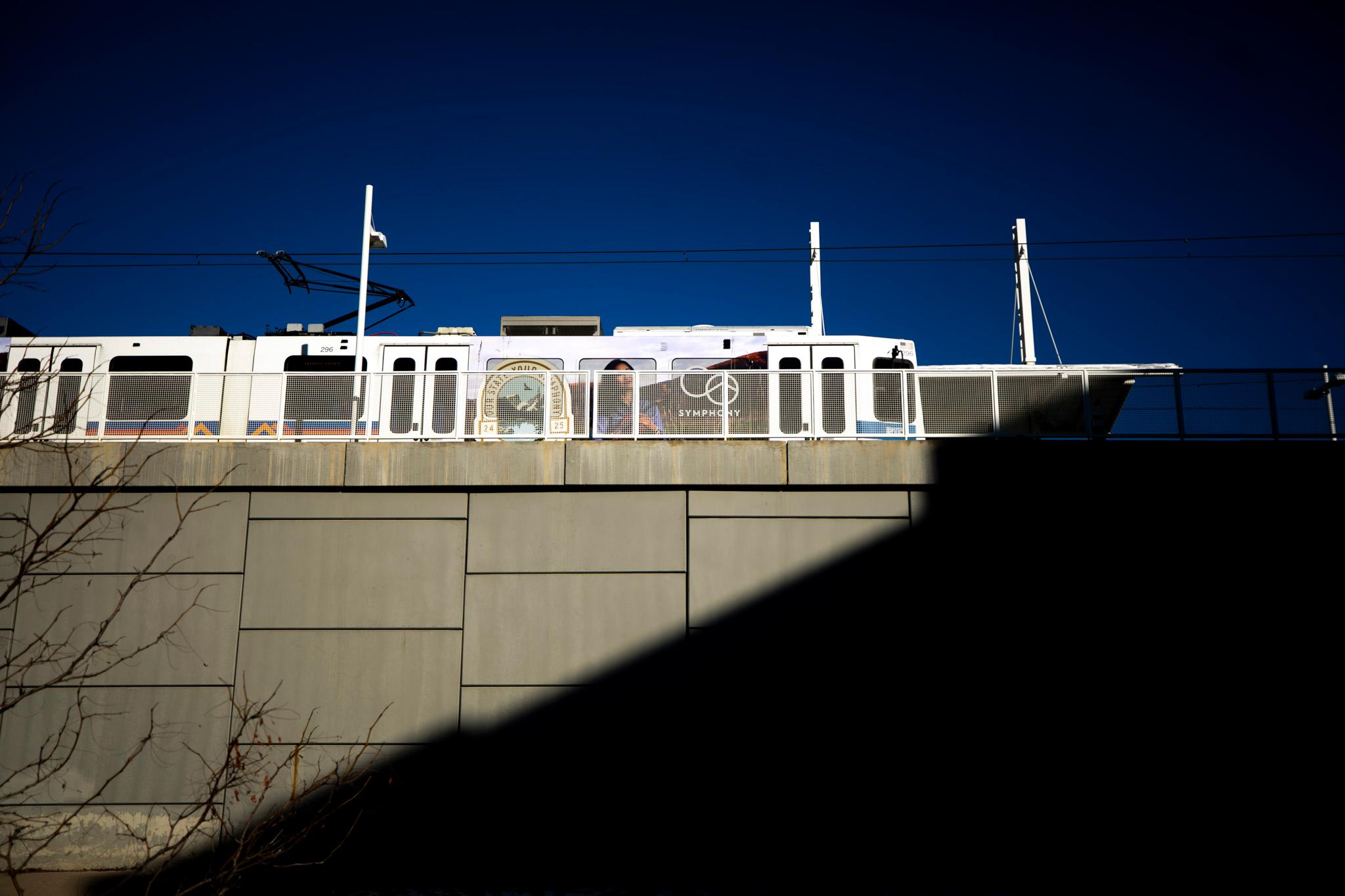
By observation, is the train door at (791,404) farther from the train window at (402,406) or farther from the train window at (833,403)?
the train window at (402,406)

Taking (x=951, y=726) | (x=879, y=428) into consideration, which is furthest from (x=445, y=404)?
(x=951, y=726)

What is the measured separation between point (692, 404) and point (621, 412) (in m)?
0.98

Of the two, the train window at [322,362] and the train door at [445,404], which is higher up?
the train window at [322,362]

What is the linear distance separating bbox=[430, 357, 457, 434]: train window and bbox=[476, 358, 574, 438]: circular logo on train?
13.8 inches

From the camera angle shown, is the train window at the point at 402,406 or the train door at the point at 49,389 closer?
the train door at the point at 49,389

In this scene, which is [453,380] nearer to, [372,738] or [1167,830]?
[372,738]

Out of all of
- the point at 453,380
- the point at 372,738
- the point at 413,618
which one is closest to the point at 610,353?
the point at 453,380

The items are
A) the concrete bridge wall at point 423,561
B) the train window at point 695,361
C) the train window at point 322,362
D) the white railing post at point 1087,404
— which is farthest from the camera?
the train window at point 322,362

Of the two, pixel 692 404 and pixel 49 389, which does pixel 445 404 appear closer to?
pixel 692 404

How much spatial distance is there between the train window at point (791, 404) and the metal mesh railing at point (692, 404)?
2cm

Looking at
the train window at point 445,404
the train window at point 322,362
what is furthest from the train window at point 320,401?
the train window at point 322,362

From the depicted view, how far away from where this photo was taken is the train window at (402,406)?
13.1 meters

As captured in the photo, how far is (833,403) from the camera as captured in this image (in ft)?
42.9

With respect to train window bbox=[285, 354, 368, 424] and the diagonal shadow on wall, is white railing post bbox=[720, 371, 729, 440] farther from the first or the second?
train window bbox=[285, 354, 368, 424]
